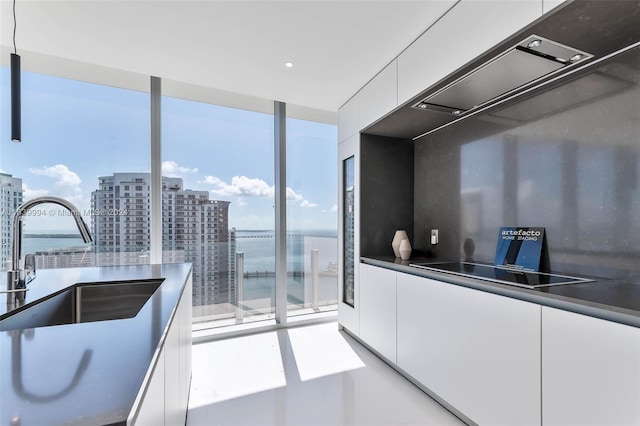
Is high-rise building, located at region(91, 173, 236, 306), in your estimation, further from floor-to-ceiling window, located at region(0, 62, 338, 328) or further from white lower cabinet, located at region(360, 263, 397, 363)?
white lower cabinet, located at region(360, 263, 397, 363)

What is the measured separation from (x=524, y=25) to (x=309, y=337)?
9.85 ft

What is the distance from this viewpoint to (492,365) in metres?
1.57

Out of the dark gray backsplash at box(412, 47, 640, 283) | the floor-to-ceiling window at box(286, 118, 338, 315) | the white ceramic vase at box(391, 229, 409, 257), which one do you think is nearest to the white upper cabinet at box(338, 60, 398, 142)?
the floor-to-ceiling window at box(286, 118, 338, 315)

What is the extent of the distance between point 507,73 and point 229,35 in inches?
72.5

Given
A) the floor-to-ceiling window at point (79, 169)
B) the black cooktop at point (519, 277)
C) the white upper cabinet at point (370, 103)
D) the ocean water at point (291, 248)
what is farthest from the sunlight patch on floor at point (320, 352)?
the white upper cabinet at point (370, 103)

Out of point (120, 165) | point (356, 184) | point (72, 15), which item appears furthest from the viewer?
point (356, 184)

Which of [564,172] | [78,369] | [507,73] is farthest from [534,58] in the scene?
[78,369]

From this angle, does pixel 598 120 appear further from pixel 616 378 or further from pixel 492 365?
pixel 492 365

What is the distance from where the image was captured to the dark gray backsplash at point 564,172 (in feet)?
5.11

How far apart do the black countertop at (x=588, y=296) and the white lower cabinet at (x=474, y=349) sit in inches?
1.7

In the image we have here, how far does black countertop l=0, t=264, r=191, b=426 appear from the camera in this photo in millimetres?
478

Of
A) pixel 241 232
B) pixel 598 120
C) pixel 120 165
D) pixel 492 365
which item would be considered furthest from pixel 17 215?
pixel 598 120

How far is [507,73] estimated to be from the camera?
181 centimetres

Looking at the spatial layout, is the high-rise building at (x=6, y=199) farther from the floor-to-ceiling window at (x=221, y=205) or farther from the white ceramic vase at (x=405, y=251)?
the white ceramic vase at (x=405, y=251)
